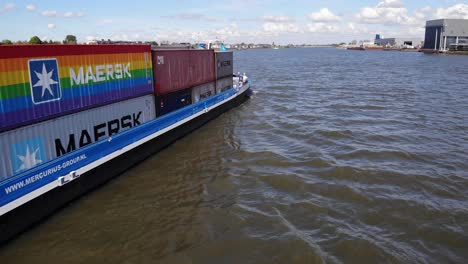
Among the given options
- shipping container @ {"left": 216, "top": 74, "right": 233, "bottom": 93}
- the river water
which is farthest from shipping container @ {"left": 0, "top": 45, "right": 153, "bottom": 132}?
shipping container @ {"left": 216, "top": 74, "right": 233, "bottom": 93}

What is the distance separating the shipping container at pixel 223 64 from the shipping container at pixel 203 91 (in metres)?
1.27

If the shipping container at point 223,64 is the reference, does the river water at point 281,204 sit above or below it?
below

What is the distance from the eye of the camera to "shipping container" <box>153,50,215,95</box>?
17125 mm

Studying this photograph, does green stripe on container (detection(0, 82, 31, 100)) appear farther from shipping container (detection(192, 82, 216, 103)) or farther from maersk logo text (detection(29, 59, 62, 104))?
shipping container (detection(192, 82, 216, 103))

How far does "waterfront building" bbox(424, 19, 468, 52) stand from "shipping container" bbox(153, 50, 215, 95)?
135222mm

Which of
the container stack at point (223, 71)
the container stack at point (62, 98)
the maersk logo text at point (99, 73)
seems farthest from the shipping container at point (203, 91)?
the maersk logo text at point (99, 73)

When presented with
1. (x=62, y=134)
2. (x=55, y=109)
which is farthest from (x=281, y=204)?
(x=55, y=109)

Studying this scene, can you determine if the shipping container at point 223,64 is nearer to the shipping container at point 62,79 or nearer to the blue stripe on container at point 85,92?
the blue stripe on container at point 85,92

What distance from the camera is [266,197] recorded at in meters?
11.6

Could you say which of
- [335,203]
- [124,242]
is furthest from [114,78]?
[335,203]

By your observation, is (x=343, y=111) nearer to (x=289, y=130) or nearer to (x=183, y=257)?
(x=289, y=130)

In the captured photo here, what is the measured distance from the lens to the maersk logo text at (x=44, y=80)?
33.7 ft

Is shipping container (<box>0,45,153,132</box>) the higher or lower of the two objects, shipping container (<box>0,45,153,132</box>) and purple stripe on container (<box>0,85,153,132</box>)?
the higher

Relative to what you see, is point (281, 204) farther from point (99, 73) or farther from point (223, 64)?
point (223, 64)
